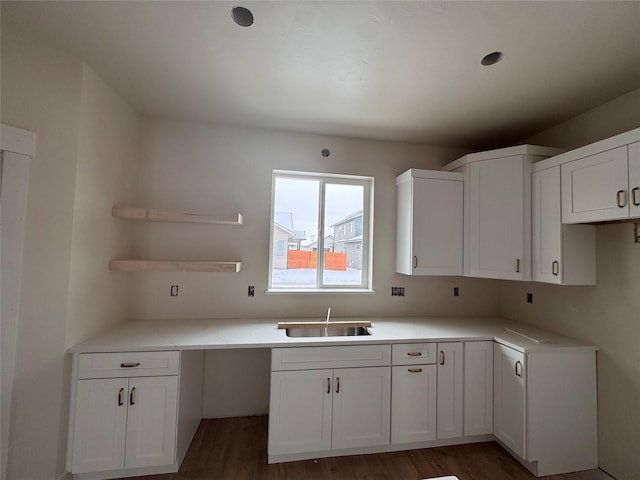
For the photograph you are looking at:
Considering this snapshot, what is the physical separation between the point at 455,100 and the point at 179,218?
2.35 metres

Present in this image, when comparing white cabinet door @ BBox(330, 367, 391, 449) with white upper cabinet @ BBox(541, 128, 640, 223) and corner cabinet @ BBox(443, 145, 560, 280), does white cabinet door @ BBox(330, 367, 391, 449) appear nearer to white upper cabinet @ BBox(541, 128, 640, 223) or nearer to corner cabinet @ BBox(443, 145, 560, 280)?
corner cabinet @ BBox(443, 145, 560, 280)

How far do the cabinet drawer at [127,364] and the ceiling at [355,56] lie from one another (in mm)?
1878

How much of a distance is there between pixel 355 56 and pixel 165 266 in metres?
2.01

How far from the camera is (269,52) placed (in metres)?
1.64

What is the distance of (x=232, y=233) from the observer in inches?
102

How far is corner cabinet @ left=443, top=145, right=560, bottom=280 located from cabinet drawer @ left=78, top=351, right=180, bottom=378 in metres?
2.52

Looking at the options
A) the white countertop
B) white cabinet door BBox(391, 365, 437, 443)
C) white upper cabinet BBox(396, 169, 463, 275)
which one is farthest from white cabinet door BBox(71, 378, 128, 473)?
white upper cabinet BBox(396, 169, 463, 275)

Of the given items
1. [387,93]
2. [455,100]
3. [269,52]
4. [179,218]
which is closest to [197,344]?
[179,218]

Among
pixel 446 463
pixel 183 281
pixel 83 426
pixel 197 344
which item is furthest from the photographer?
pixel 183 281

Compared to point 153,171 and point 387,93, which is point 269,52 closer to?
point 387,93

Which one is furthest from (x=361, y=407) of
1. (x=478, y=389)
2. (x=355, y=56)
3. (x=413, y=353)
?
(x=355, y=56)

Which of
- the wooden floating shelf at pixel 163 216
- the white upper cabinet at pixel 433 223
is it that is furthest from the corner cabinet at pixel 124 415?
the white upper cabinet at pixel 433 223

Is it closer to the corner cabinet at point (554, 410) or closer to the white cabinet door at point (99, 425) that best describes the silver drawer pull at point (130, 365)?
the white cabinet door at point (99, 425)

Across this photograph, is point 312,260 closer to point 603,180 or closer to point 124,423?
point 124,423
